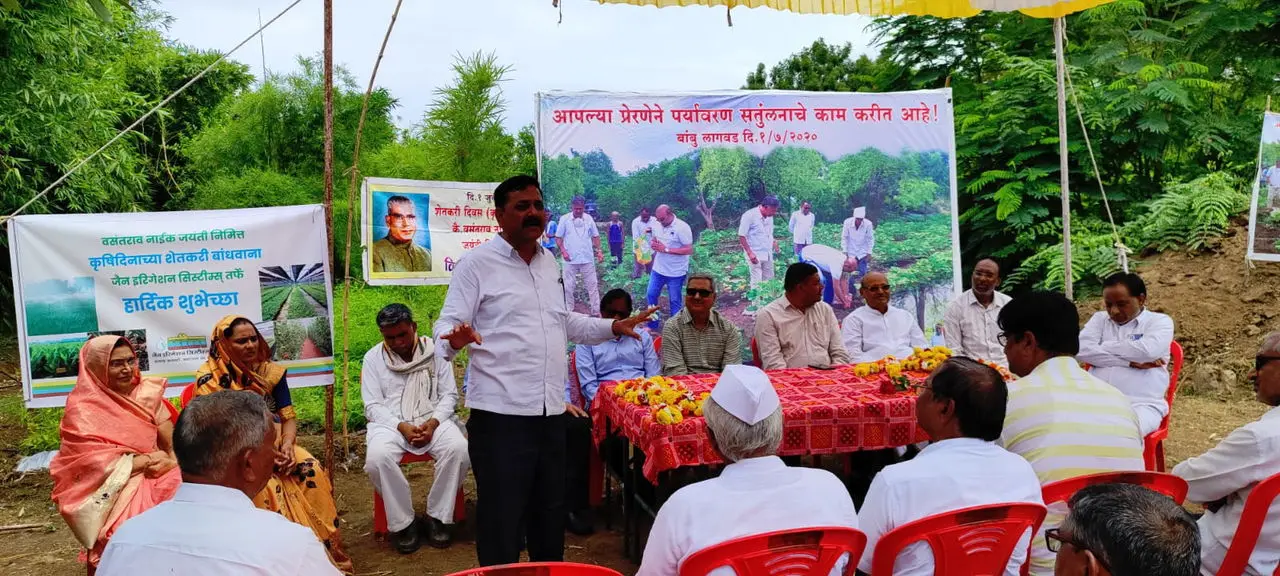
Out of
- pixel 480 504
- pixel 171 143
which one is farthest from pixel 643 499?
pixel 171 143

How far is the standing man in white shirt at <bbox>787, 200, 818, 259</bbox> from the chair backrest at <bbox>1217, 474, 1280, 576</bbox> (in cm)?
492

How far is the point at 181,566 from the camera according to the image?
1738 mm

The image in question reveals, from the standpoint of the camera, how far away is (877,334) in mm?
6281

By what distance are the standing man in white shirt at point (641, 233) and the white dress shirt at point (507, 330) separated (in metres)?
3.55

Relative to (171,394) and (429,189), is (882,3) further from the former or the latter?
(171,394)

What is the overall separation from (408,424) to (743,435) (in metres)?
3.29

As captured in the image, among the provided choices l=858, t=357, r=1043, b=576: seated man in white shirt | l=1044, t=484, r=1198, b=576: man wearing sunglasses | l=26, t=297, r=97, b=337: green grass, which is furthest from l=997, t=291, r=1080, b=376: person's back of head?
l=26, t=297, r=97, b=337: green grass

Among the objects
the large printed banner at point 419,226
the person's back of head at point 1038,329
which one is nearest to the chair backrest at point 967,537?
the person's back of head at point 1038,329

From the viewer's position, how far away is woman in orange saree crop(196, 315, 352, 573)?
433 cm

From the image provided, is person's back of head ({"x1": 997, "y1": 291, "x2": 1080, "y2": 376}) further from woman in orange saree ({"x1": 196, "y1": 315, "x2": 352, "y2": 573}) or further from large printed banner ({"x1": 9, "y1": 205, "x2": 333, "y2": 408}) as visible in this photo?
large printed banner ({"x1": 9, "y1": 205, "x2": 333, "y2": 408})

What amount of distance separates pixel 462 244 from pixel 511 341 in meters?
3.27

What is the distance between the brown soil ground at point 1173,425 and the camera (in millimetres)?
4758

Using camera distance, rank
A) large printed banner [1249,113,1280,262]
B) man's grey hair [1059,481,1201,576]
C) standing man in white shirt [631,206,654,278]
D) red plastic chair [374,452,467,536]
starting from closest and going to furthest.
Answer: man's grey hair [1059,481,1201,576], red plastic chair [374,452,467,536], standing man in white shirt [631,206,654,278], large printed banner [1249,113,1280,262]

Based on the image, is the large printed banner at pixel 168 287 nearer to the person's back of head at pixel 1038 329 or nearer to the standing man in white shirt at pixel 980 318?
the person's back of head at pixel 1038 329
